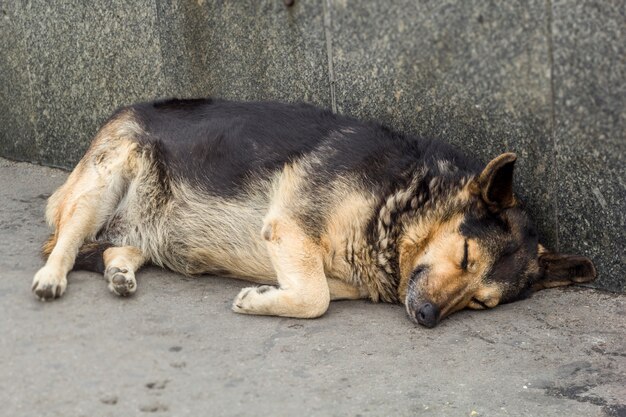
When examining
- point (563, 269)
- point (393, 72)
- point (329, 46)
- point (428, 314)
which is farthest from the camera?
point (329, 46)

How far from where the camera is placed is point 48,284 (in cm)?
554

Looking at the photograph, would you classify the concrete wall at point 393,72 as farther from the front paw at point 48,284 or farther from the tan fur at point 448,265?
the front paw at point 48,284

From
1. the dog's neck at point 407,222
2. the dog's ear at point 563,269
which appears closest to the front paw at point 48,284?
the dog's neck at point 407,222

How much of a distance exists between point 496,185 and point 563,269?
806 mm

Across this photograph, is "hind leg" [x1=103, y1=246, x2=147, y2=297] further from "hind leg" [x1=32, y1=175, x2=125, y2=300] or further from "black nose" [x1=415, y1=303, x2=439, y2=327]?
"black nose" [x1=415, y1=303, x2=439, y2=327]

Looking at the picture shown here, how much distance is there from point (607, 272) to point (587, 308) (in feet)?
0.91

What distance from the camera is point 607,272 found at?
5895mm

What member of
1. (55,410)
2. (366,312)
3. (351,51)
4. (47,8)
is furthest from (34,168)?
(55,410)

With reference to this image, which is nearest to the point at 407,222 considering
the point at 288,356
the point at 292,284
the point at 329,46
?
the point at 292,284

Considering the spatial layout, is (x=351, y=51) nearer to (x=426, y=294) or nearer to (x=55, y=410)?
(x=426, y=294)

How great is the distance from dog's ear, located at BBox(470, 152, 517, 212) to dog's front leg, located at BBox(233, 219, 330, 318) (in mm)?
1002

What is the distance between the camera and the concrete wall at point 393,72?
5625 millimetres

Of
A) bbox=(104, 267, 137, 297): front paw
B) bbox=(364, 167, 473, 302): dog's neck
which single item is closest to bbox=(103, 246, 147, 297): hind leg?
bbox=(104, 267, 137, 297): front paw

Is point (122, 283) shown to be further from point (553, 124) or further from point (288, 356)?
point (553, 124)
